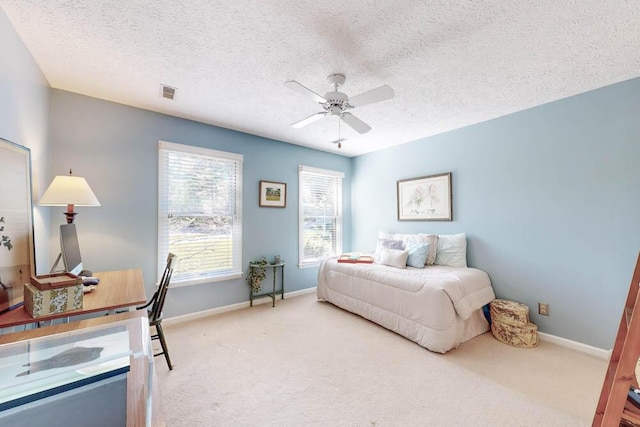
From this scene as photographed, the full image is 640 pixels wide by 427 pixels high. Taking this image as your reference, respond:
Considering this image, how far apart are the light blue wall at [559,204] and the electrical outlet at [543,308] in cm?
4

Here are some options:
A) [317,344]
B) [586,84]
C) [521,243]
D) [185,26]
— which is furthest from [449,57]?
[317,344]

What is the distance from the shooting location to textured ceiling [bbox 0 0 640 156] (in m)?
1.59

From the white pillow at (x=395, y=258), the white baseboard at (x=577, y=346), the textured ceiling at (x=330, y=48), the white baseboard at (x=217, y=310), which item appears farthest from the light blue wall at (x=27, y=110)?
the white baseboard at (x=577, y=346)

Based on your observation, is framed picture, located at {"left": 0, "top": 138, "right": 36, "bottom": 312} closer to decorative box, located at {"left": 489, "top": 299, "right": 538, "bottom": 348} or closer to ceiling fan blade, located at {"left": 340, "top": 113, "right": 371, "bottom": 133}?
ceiling fan blade, located at {"left": 340, "top": 113, "right": 371, "bottom": 133}

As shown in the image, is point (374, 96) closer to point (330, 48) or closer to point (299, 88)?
point (330, 48)

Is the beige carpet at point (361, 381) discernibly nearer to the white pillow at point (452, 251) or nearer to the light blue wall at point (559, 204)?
the light blue wall at point (559, 204)

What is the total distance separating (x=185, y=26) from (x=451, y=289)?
3118mm

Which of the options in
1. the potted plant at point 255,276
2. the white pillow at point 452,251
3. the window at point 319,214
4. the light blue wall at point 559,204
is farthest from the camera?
the window at point 319,214

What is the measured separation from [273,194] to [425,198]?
7.69 feet

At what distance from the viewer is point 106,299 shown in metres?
1.65

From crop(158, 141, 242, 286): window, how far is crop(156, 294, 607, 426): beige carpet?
790mm

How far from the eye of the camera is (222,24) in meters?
1.71

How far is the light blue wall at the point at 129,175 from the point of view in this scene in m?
2.65

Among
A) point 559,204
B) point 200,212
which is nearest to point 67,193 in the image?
point 200,212
